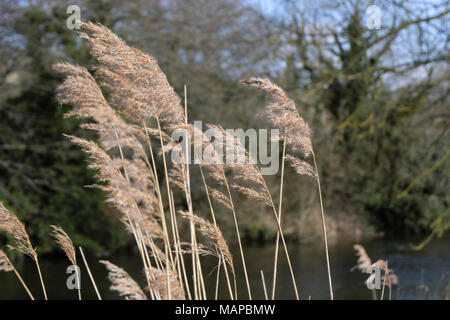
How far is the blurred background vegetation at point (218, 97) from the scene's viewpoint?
31.4 ft

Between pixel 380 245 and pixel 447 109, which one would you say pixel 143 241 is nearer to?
pixel 447 109

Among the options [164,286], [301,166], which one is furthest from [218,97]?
[164,286]

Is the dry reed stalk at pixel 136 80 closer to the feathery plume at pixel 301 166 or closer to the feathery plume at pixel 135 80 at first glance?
the feathery plume at pixel 135 80

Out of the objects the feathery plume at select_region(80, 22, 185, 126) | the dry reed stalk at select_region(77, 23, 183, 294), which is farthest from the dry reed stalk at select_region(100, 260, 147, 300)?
the feathery plume at select_region(80, 22, 185, 126)

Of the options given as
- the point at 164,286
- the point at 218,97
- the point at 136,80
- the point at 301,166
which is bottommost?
the point at 164,286

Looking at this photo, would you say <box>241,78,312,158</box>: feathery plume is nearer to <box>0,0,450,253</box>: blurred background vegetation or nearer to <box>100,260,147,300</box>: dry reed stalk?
<box>100,260,147,300</box>: dry reed stalk

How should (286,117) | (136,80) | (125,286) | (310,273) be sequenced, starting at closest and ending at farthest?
(125,286) < (136,80) < (286,117) < (310,273)

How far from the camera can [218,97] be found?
10.2 meters

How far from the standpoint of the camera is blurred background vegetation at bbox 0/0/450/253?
377 inches

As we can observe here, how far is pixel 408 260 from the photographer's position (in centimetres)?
962

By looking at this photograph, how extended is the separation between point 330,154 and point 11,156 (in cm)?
662

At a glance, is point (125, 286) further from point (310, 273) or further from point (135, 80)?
point (310, 273)

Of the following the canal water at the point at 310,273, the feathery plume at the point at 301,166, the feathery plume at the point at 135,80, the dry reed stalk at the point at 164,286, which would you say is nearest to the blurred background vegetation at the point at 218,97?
the canal water at the point at 310,273

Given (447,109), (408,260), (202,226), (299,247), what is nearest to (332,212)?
(299,247)
